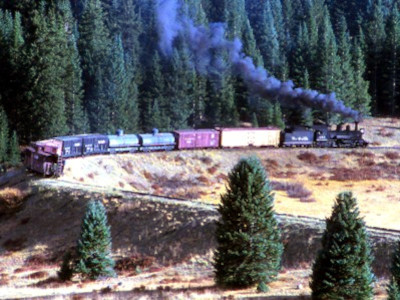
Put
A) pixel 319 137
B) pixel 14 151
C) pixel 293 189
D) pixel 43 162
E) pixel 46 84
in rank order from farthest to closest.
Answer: pixel 46 84, pixel 319 137, pixel 14 151, pixel 293 189, pixel 43 162

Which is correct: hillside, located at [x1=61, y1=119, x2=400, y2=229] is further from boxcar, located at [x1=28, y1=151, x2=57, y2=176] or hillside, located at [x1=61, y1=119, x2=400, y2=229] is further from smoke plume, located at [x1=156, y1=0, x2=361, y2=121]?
smoke plume, located at [x1=156, y1=0, x2=361, y2=121]

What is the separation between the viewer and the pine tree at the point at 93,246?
36125 millimetres

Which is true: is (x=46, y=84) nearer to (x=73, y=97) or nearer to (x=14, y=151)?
(x=73, y=97)

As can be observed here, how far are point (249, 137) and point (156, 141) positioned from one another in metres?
12.6

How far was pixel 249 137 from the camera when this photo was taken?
250 ft

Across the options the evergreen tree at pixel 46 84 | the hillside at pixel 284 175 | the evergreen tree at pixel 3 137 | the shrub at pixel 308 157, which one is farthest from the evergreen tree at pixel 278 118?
the evergreen tree at pixel 3 137

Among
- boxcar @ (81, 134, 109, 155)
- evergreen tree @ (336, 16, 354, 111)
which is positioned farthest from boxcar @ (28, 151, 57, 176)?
evergreen tree @ (336, 16, 354, 111)

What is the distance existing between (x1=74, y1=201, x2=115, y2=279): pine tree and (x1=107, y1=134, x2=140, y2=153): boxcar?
101ft

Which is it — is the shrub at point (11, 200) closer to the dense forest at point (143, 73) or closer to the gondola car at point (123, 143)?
the gondola car at point (123, 143)

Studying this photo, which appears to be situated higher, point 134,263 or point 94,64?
point 94,64

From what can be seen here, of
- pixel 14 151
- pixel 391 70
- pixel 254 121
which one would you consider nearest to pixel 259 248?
pixel 14 151

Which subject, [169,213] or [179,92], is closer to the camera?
[169,213]

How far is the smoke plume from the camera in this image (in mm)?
77875

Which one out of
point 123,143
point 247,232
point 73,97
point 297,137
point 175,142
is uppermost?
point 73,97
